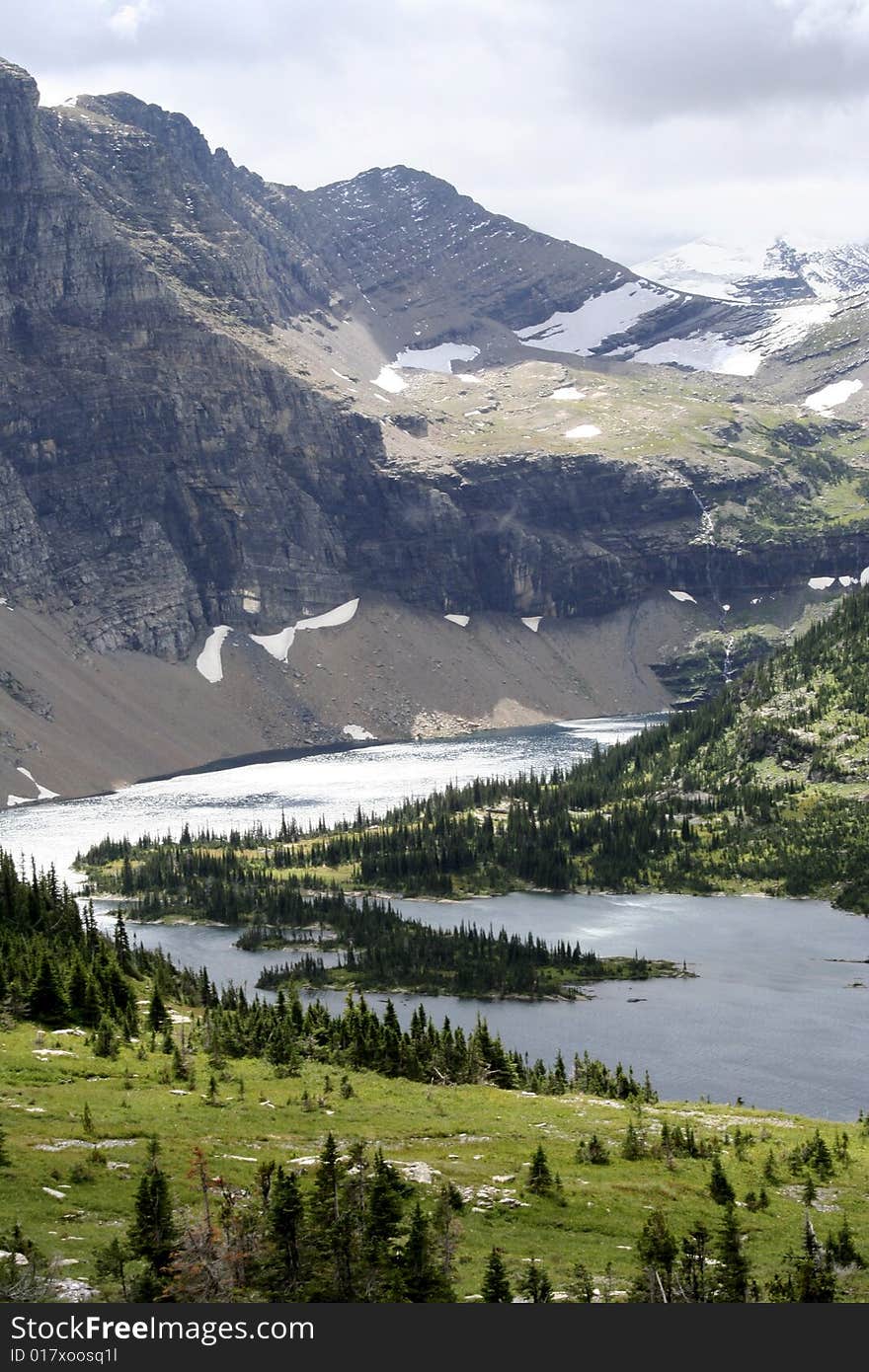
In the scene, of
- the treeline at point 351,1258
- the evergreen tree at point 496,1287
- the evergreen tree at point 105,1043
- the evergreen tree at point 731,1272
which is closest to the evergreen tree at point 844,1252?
the treeline at point 351,1258

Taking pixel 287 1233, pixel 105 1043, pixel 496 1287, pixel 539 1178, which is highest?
pixel 287 1233

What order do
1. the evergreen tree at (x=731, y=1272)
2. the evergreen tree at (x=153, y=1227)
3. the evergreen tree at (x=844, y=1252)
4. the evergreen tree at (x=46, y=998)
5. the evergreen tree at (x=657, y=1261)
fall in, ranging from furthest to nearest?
the evergreen tree at (x=46, y=998) < the evergreen tree at (x=844, y=1252) < the evergreen tree at (x=731, y=1272) < the evergreen tree at (x=657, y=1261) < the evergreen tree at (x=153, y=1227)

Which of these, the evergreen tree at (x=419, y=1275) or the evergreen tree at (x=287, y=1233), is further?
the evergreen tree at (x=287, y=1233)

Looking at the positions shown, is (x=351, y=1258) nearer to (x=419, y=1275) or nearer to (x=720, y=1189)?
(x=419, y=1275)

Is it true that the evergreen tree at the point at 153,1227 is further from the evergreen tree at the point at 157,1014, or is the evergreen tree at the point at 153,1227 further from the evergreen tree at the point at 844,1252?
the evergreen tree at the point at 157,1014

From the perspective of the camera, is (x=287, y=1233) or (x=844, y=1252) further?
(x=844, y=1252)

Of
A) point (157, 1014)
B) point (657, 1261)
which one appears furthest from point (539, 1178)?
point (157, 1014)

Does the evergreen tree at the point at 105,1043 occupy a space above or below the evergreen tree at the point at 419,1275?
below

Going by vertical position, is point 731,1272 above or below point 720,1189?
above

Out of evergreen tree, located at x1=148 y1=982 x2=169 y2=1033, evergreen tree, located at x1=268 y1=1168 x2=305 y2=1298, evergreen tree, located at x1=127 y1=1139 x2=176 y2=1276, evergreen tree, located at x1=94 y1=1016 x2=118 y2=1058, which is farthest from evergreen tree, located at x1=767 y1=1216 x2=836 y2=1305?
evergreen tree, located at x1=148 y1=982 x2=169 y2=1033

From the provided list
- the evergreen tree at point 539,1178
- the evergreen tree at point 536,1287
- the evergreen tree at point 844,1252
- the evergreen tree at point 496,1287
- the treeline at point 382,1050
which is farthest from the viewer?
the treeline at point 382,1050

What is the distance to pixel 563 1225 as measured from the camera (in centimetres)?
5881

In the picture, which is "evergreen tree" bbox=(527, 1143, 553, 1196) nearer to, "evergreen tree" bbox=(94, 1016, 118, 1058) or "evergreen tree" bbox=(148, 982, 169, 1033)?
"evergreen tree" bbox=(94, 1016, 118, 1058)

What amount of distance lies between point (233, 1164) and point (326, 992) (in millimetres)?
115120
